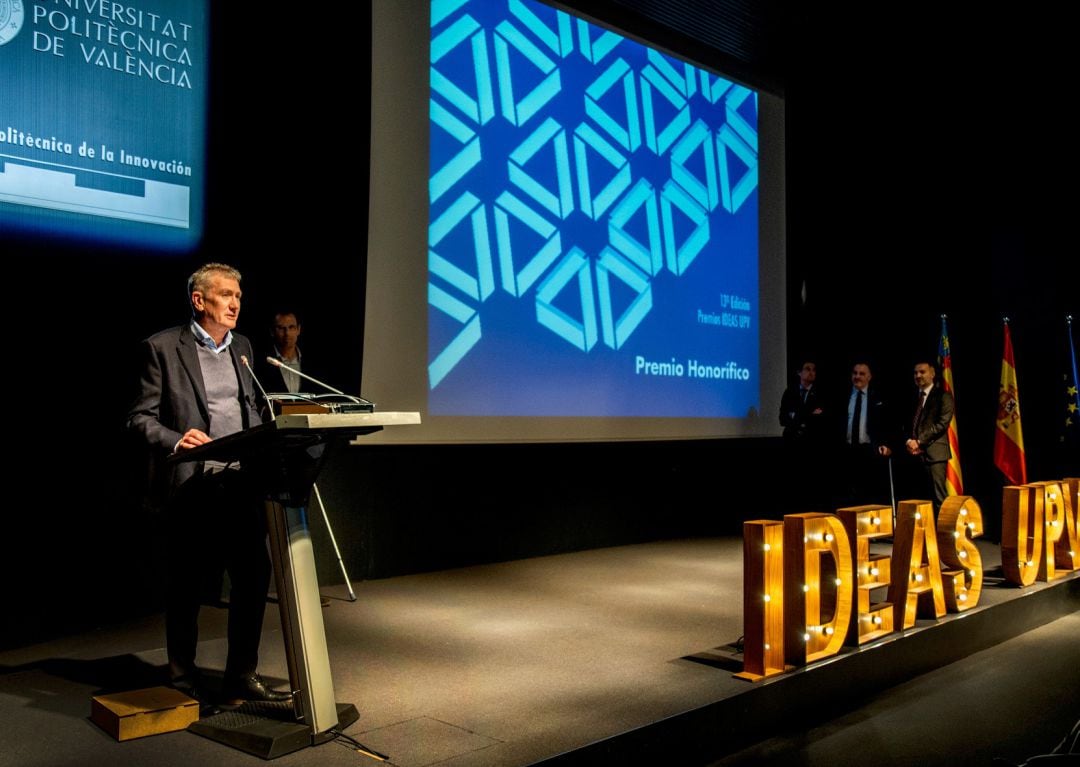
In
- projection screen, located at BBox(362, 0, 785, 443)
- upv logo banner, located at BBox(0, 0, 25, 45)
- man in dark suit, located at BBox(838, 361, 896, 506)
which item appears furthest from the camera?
man in dark suit, located at BBox(838, 361, 896, 506)

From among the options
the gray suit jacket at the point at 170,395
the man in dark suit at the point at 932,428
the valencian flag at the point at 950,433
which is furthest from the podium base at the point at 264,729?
the valencian flag at the point at 950,433

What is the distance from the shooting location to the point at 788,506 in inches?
293

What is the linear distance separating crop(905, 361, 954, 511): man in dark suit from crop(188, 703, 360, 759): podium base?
5.17 metres

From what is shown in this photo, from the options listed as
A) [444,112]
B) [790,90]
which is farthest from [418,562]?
[790,90]

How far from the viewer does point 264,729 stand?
235 centimetres

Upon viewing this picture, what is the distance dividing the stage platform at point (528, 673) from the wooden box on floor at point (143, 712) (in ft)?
0.12

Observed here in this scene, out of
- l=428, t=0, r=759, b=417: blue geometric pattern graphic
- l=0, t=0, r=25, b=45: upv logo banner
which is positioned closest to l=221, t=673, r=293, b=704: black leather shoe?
l=428, t=0, r=759, b=417: blue geometric pattern graphic

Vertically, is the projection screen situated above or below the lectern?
above

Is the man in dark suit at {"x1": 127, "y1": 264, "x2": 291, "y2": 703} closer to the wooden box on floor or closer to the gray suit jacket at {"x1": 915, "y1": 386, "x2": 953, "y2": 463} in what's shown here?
the wooden box on floor

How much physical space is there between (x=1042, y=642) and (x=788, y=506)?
118 inches

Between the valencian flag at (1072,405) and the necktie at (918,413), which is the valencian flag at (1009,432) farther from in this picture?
the necktie at (918,413)

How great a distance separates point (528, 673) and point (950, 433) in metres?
5.13

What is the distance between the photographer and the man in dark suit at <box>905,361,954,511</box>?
21.3ft

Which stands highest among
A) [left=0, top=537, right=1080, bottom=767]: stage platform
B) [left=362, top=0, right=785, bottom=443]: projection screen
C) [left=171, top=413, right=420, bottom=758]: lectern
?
[left=362, top=0, right=785, bottom=443]: projection screen
